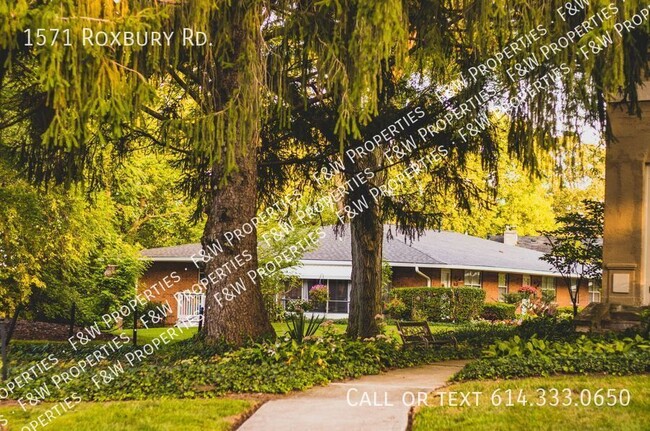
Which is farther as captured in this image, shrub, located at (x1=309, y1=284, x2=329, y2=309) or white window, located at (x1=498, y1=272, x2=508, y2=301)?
white window, located at (x1=498, y1=272, x2=508, y2=301)

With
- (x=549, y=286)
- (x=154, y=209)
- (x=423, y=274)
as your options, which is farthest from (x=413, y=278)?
(x=154, y=209)

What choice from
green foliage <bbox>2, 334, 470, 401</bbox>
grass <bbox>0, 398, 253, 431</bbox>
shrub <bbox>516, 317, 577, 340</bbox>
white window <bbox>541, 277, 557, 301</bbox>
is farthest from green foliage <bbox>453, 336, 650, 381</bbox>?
white window <bbox>541, 277, 557, 301</bbox>

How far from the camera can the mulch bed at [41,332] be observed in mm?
20469

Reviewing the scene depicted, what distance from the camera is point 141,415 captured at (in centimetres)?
811

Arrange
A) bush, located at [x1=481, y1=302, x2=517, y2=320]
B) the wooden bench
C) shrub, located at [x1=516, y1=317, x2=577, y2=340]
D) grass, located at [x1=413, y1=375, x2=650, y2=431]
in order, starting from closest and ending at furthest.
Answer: grass, located at [x1=413, y1=375, x2=650, y2=431] < shrub, located at [x1=516, y1=317, x2=577, y2=340] < the wooden bench < bush, located at [x1=481, y1=302, x2=517, y2=320]

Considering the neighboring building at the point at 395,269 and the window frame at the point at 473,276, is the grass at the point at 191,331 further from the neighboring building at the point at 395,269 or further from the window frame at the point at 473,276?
the window frame at the point at 473,276

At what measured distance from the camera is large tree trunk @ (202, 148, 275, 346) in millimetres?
11523

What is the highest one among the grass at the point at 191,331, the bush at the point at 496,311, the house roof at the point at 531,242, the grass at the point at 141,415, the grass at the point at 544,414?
the house roof at the point at 531,242

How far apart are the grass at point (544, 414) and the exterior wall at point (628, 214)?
5.69 meters

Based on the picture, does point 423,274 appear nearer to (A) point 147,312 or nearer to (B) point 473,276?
(B) point 473,276

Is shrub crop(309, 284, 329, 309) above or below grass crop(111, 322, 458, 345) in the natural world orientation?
above

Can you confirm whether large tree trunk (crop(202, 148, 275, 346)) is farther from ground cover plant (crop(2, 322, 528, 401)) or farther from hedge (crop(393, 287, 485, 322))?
hedge (crop(393, 287, 485, 322))

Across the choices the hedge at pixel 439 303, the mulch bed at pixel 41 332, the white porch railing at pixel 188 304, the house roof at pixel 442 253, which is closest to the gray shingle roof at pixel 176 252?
the white porch railing at pixel 188 304

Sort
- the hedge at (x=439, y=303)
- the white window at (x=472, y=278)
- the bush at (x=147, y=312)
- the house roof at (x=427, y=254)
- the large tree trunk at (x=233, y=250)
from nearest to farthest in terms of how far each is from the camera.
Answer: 1. the large tree trunk at (x=233, y=250)
2. the bush at (x=147, y=312)
3. the hedge at (x=439, y=303)
4. the house roof at (x=427, y=254)
5. the white window at (x=472, y=278)
